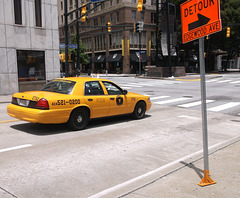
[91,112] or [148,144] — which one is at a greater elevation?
[91,112]

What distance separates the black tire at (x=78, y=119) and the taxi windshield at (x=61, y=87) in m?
0.66

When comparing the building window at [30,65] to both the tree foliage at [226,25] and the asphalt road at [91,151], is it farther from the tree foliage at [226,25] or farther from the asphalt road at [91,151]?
the tree foliage at [226,25]

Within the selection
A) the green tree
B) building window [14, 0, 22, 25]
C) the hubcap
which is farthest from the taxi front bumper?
the green tree

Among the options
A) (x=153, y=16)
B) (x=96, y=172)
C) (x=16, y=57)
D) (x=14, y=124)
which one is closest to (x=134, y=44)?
(x=153, y=16)

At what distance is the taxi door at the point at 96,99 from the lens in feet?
27.4

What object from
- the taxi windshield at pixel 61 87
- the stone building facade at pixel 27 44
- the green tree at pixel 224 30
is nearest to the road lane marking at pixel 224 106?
the taxi windshield at pixel 61 87

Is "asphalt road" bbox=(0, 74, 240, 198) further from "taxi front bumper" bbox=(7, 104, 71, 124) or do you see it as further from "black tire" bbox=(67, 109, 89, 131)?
"taxi front bumper" bbox=(7, 104, 71, 124)

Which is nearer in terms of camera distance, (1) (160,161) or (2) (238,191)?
(2) (238,191)

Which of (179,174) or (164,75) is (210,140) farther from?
(164,75)

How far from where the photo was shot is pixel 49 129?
8.30 m

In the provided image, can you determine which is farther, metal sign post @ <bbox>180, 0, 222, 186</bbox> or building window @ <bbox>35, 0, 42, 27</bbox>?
Result: building window @ <bbox>35, 0, 42, 27</bbox>

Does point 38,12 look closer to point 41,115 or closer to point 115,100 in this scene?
point 115,100

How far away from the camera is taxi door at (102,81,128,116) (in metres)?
9.01

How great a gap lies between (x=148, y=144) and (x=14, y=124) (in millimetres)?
4693
